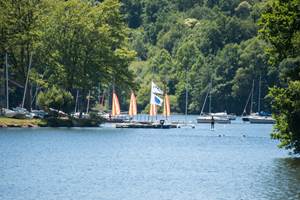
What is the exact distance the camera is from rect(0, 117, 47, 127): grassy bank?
116938 mm

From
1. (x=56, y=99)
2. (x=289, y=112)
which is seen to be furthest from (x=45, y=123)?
(x=289, y=112)

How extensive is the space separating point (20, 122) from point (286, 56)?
50.8 metres

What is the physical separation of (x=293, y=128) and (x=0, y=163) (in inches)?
731

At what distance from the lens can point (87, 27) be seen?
131 metres

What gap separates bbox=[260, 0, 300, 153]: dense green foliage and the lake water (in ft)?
7.32

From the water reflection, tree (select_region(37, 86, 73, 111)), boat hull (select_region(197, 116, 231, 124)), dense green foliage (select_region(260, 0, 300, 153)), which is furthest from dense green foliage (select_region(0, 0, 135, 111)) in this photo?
the water reflection

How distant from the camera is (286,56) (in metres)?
73.7

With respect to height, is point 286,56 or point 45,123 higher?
point 286,56

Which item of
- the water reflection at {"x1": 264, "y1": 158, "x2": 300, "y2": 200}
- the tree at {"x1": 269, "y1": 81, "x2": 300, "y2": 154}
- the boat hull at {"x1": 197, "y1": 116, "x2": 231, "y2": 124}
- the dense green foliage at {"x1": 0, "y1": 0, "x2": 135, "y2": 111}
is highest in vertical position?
the dense green foliage at {"x1": 0, "y1": 0, "x2": 135, "y2": 111}

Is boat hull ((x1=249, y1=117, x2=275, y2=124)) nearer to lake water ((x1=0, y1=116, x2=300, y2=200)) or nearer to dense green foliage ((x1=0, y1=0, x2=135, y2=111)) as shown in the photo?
dense green foliage ((x1=0, y1=0, x2=135, y2=111))

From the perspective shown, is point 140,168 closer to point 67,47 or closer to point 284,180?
point 284,180

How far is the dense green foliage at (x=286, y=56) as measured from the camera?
71688 mm

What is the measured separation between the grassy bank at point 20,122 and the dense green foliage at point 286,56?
47.6 meters

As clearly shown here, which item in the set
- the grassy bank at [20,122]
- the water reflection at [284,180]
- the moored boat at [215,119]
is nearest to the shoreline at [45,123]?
the grassy bank at [20,122]
